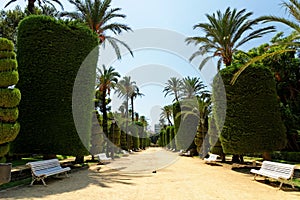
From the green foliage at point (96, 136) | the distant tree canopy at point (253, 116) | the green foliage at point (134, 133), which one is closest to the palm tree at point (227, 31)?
the distant tree canopy at point (253, 116)

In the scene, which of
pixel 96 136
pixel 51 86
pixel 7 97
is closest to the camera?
pixel 7 97

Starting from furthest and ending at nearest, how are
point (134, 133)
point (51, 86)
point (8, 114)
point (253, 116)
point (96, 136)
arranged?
point (134, 133), point (96, 136), point (253, 116), point (51, 86), point (8, 114)

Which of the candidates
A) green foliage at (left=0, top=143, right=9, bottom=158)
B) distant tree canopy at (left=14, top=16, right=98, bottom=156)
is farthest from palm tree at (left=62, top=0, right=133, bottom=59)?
green foliage at (left=0, top=143, right=9, bottom=158)

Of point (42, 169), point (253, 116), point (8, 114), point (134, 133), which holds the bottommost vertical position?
point (42, 169)

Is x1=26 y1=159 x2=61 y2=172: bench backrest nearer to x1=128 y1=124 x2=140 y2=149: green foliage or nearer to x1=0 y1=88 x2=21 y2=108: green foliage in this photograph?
x1=0 y1=88 x2=21 y2=108: green foliage

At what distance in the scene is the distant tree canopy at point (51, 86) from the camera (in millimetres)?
13203

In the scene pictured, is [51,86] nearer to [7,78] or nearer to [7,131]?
[7,78]

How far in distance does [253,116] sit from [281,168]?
5604 mm

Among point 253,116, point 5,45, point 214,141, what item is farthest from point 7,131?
point 214,141

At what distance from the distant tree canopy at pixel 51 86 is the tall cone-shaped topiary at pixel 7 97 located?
284 centimetres

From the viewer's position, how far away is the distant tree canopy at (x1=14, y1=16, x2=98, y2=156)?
43.3 feet

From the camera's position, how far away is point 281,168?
957 centimetres

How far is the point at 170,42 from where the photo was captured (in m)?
19.7

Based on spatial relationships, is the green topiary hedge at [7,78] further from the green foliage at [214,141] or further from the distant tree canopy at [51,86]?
the green foliage at [214,141]
